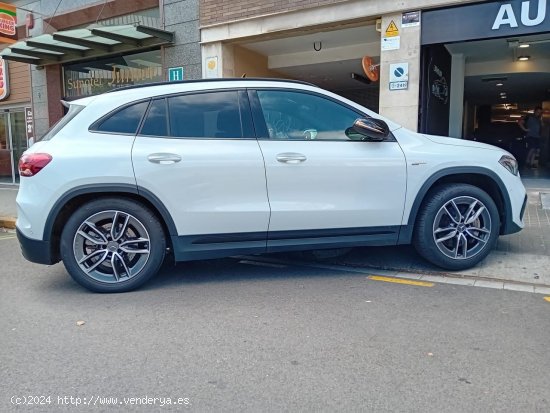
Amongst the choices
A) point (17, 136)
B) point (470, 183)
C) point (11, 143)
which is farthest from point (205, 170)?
point (11, 143)

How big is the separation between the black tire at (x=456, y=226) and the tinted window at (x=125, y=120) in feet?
9.23

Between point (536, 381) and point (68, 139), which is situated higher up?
point (68, 139)

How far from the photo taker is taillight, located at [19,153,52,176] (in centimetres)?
386

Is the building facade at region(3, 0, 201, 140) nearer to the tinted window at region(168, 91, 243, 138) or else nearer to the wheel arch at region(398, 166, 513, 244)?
the tinted window at region(168, 91, 243, 138)

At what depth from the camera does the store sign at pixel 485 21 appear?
292 inches

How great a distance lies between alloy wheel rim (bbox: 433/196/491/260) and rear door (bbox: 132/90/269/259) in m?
1.74

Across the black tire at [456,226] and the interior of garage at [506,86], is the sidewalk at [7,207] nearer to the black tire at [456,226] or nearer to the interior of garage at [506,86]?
the black tire at [456,226]

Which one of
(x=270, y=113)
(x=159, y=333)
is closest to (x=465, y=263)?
(x=270, y=113)

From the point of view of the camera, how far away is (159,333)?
10.8ft

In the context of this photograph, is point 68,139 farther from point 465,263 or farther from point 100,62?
point 100,62

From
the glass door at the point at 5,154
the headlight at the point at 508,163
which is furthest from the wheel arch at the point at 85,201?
the glass door at the point at 5,154

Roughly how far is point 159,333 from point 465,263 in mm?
2989

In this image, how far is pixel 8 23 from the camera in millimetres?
12562

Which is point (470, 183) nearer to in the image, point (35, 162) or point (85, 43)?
point (35, 162)
